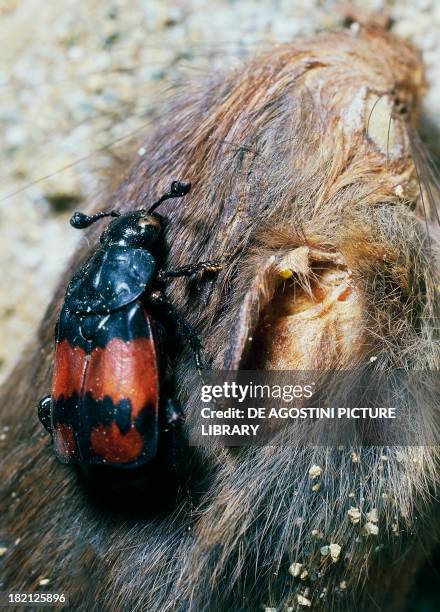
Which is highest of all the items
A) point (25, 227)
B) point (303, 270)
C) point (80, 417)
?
point (303, 270)

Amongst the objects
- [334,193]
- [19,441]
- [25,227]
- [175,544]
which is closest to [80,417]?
[175,544]

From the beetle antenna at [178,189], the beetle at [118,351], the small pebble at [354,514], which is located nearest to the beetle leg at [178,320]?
the beetle at [118,351]

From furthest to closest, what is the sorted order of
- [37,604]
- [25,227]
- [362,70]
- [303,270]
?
[25,227]
[362,70]
[37,604]
[303,270]

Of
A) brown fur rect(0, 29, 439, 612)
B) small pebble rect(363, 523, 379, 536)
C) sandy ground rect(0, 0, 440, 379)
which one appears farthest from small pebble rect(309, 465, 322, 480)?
sandy ground rect(0, 0, 440, 379)

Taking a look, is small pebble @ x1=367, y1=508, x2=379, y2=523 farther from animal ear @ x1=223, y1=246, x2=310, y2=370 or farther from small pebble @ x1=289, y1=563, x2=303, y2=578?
animal ear @ x1=223, y1=246, x2=310, y2=370

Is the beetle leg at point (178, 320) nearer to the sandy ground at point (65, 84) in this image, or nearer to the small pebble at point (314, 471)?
the small pebble at point (314, 471)

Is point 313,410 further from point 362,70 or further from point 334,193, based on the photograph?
point 362,70

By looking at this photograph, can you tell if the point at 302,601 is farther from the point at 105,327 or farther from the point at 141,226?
the point at 141,226

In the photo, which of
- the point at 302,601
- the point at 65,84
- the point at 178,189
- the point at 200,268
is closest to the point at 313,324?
the point at 200,268
